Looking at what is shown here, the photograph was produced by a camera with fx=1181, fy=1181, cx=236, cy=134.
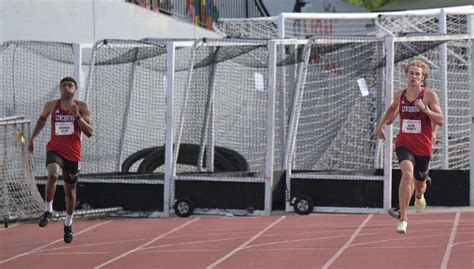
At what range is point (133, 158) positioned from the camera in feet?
55.7

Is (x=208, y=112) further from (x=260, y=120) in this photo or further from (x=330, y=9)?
(x=330, y=9)

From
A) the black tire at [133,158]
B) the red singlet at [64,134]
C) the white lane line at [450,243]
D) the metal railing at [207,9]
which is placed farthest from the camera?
the metal railing at [207,9]

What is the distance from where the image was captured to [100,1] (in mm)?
19594

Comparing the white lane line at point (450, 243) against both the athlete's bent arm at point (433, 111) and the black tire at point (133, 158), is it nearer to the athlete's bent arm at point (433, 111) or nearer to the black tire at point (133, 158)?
the athlete's bent arm at point (433, 111)

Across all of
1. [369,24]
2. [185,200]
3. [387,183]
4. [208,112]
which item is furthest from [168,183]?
[369,24]

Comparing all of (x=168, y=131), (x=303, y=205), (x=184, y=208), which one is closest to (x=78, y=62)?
(x=168, y=131)

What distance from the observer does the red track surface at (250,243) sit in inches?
445

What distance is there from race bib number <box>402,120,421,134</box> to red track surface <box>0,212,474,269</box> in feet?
3.82

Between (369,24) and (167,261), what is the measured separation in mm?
12033

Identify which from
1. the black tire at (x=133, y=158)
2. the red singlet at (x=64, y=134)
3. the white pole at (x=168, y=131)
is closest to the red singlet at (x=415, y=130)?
the red singlet at (x=64, y=134)

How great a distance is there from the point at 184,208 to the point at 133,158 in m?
1.68

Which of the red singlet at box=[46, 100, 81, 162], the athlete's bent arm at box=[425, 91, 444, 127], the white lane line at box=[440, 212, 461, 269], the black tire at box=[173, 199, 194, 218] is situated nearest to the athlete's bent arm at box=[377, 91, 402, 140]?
the athlete's bent arm at box=[425, 91, 444, 127]

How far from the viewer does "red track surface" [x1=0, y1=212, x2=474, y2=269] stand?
11.3 meters

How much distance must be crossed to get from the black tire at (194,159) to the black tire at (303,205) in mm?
1277
